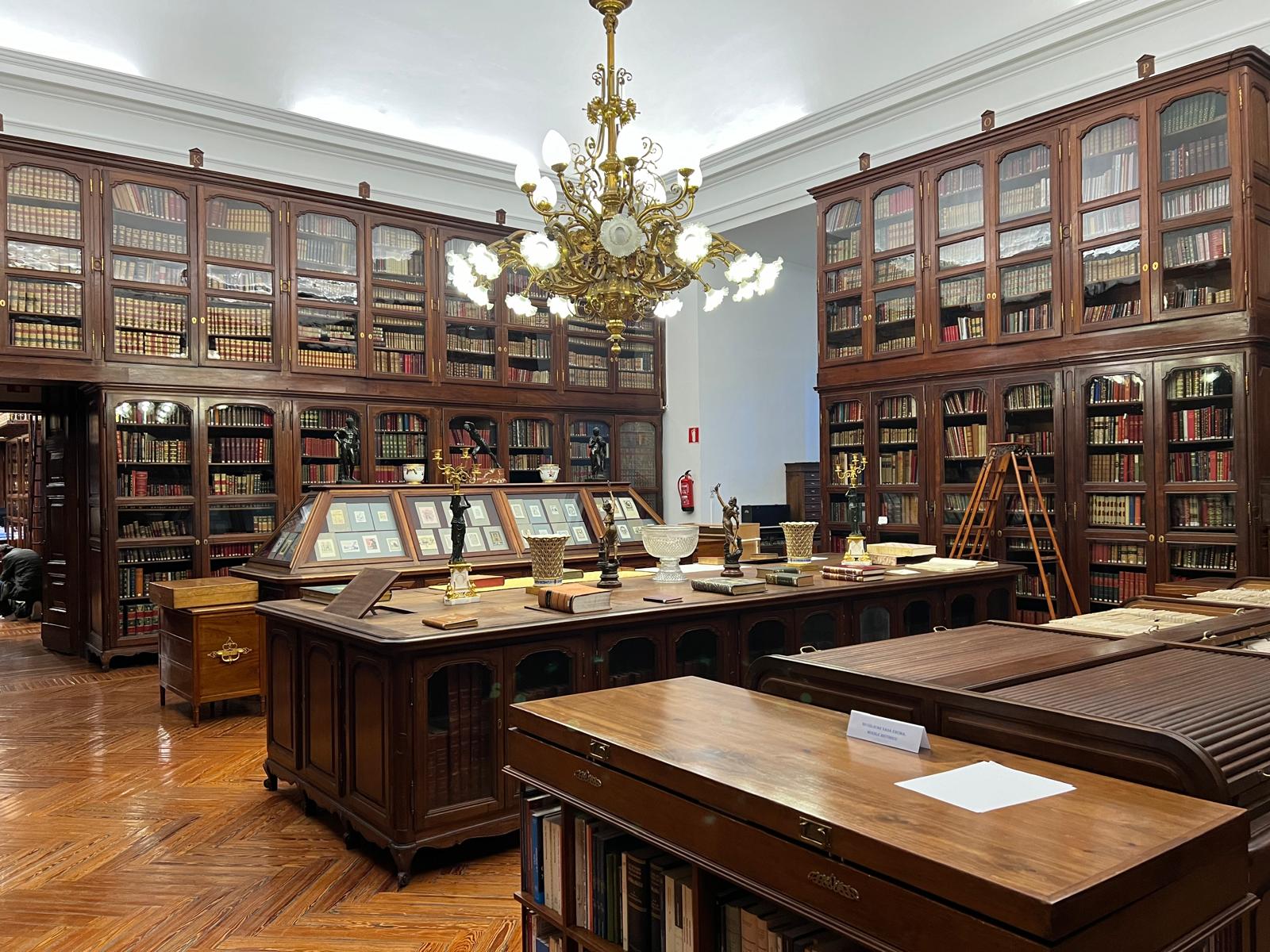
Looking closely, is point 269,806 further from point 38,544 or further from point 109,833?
point 38,544

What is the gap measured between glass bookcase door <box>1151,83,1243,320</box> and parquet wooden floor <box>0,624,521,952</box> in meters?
5.68

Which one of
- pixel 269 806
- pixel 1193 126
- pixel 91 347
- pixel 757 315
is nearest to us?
pixel 269 806

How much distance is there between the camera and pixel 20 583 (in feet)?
32.8

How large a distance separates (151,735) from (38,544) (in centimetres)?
604

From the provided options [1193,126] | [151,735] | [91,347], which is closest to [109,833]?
[151,735]

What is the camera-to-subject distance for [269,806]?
158 inches

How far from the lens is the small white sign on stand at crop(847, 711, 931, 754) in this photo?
67.2 inches

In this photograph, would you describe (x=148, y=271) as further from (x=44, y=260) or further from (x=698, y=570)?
(x=698, y=570)

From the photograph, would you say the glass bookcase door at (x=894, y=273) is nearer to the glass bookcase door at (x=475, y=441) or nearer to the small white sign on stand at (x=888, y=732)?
the glass bookcase door at (x=475, y=441)

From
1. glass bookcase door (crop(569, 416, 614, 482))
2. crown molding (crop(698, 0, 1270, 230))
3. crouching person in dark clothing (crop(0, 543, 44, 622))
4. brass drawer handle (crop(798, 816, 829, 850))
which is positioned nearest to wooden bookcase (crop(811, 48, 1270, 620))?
crown molding (crop(698, 0, 1270, 230))

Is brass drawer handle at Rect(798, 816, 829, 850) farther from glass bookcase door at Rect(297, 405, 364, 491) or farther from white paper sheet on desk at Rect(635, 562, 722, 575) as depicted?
glass bookcase door at Rect(297, 405, 364, 491)

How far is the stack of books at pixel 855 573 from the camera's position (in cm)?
445

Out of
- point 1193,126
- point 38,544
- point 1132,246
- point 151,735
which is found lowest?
point 151,735

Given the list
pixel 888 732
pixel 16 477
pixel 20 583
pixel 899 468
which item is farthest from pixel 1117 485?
pixel 16 477
